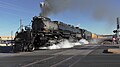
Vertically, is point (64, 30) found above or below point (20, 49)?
above

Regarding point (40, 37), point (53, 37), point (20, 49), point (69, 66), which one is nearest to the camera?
point (69, 66)

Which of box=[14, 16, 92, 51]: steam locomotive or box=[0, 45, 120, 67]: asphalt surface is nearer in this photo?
box=[0, 45, 120, 67]: asphalt surface

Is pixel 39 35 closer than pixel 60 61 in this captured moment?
No

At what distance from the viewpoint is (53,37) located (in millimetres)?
43875

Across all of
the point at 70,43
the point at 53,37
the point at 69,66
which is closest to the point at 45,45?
the point at 53,37

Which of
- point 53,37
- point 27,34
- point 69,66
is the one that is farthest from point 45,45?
point 69,66

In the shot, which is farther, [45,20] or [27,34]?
[45,20]

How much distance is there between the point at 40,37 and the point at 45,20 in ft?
8.91

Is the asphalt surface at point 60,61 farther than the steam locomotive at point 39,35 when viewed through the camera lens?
No

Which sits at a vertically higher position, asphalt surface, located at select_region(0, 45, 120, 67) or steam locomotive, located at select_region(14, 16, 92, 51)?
steam locomotive, located at select_region(14, 16, 92, 51)

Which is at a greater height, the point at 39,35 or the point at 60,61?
the point at 39,35

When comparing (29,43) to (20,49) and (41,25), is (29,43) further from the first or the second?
(41,25)

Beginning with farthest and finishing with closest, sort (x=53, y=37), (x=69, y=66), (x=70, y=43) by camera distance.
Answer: (x=70, y=43), (x=53, y=37), (x=69, y=66)

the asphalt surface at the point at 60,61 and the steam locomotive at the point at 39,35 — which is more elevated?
the steam locomotive at the point at 39,35
